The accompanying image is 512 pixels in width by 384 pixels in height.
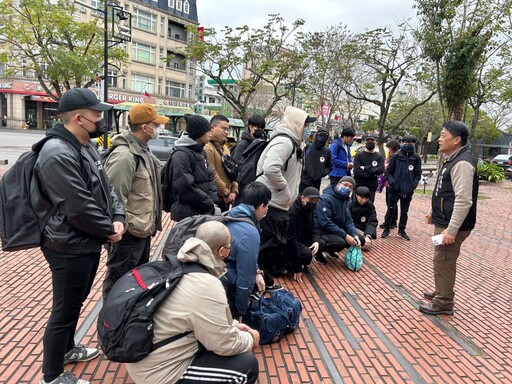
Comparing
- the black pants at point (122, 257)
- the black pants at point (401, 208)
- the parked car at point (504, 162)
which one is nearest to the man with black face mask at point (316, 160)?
the black pants at point (401, 208)

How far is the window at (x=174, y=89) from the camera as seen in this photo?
154ft

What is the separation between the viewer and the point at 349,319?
405 cm

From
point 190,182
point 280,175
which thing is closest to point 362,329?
point 280,175

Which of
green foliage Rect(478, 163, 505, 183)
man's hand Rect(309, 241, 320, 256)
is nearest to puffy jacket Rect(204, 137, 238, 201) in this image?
man's hand Rect(309, 241, 320, 256)

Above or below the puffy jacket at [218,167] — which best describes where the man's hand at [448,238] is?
below

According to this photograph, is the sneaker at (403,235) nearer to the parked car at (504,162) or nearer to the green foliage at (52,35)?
the green foliage at (52,35)

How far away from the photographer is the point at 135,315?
6.55ft

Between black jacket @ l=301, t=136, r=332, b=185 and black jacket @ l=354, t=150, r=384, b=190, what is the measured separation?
70 centimetres

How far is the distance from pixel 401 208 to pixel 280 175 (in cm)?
386

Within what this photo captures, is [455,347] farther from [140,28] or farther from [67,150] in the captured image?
[140,28]

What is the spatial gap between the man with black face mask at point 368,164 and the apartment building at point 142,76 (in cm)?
3186

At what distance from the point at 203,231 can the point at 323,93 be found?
23.9 m

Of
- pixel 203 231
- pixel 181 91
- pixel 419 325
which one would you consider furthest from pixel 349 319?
pixel 181 91

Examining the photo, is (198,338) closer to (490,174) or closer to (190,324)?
(190,324)
